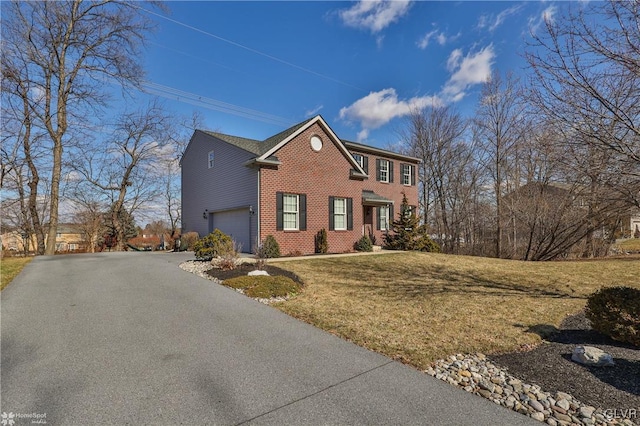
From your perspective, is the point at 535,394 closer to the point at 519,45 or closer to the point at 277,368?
the point at 277,368

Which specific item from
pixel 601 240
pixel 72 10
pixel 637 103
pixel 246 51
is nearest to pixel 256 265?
pixel 637 103

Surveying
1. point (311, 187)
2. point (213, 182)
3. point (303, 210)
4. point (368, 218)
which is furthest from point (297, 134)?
point (368, 218)

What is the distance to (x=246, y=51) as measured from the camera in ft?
52.6

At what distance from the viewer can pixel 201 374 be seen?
3.04 m

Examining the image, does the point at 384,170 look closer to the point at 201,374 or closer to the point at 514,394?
the point at 514,394

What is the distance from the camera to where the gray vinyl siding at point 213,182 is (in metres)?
13.6

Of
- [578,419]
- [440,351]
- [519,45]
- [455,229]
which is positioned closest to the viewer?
[578,419]

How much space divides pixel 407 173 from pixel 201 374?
20743 mm

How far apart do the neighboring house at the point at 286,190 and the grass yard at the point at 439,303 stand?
308 centimetres

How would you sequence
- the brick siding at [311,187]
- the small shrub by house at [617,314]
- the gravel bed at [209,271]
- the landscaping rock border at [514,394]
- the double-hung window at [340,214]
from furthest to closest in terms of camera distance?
the double-hung window at [340,214]
the brick siding at [311,187]
the gravel bed at [209,271]
the small shrub by house at [617,314]
the landscaping rock border at [514,394]

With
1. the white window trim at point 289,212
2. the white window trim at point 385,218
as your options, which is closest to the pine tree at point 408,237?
the white window trim at point 385,218

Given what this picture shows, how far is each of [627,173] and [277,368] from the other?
5.99 metres

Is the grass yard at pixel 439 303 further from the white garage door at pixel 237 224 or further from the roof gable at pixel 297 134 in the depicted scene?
the roof gable at pixel 297 134

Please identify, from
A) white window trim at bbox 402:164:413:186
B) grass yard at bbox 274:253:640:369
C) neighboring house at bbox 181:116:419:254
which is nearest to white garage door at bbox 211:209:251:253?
neighboring house at bbox 181:116:419:254
